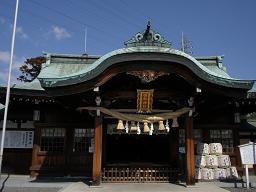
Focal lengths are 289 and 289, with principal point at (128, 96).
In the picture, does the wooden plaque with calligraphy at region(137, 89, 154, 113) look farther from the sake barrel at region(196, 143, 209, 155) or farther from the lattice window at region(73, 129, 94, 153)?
the lattice window at region(73, 129, 94, 153)

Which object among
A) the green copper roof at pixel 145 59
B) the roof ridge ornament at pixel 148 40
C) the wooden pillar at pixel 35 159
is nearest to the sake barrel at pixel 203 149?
the green copper roof at pixel 145 59

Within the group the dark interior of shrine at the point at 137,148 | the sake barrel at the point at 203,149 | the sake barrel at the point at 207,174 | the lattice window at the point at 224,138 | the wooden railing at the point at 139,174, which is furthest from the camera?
the dark interior of shrine at the point at 137,148

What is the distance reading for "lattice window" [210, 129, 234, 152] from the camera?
15352 millimetres

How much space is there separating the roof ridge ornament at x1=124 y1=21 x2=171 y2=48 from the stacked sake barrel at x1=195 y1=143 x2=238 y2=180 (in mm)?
5641

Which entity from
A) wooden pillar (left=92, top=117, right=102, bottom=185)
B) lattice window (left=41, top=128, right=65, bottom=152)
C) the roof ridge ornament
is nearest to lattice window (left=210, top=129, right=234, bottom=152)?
the roof ridge ornament

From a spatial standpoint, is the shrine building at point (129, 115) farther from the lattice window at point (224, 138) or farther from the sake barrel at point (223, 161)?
the sake barrel at point (223, 161)

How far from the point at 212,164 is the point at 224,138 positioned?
7.02 feet

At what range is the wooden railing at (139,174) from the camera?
40.3 ft

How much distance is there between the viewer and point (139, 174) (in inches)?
489

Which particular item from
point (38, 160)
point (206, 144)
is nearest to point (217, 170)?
point (206, 144)

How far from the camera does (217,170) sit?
45.8 ft

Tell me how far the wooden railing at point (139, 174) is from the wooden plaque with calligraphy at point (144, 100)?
8.82ft

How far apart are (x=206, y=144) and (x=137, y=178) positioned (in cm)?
413

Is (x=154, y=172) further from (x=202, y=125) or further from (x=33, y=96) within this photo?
(x=33, y=96)
